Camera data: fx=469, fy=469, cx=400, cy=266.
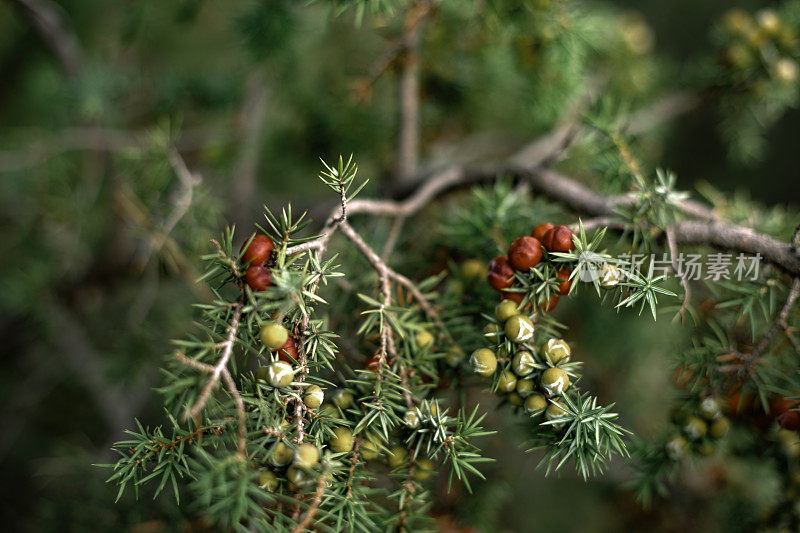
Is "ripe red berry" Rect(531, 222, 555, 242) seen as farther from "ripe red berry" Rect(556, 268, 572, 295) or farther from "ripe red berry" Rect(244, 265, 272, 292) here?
"ripe red berry" Rect(244, 265, 272, 292)

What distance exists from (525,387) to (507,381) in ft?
0.08

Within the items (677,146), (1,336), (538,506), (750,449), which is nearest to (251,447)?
(750,449)

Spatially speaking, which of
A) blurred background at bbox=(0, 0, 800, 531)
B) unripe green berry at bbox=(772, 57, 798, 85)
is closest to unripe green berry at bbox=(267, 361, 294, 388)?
blurred background at bbox=(0, 0, 800, 531)

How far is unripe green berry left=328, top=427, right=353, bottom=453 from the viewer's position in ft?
1.76

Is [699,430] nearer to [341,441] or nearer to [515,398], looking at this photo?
[515,398]

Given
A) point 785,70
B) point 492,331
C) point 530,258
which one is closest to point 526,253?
point 530,258

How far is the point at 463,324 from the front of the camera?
2.37ft

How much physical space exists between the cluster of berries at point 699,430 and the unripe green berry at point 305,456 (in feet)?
1.80

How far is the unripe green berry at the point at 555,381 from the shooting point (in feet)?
1.82

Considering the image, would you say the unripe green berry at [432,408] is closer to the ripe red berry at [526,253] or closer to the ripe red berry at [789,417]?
the ripe red berry at [526,253]

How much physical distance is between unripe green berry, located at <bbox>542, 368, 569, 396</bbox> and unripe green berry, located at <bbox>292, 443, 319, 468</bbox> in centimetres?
28

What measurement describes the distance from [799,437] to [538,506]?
2.07 m

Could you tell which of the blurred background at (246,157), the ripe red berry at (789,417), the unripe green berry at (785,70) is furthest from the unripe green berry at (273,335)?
the unripe green berry at (785,70)

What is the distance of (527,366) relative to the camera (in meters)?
0.58
